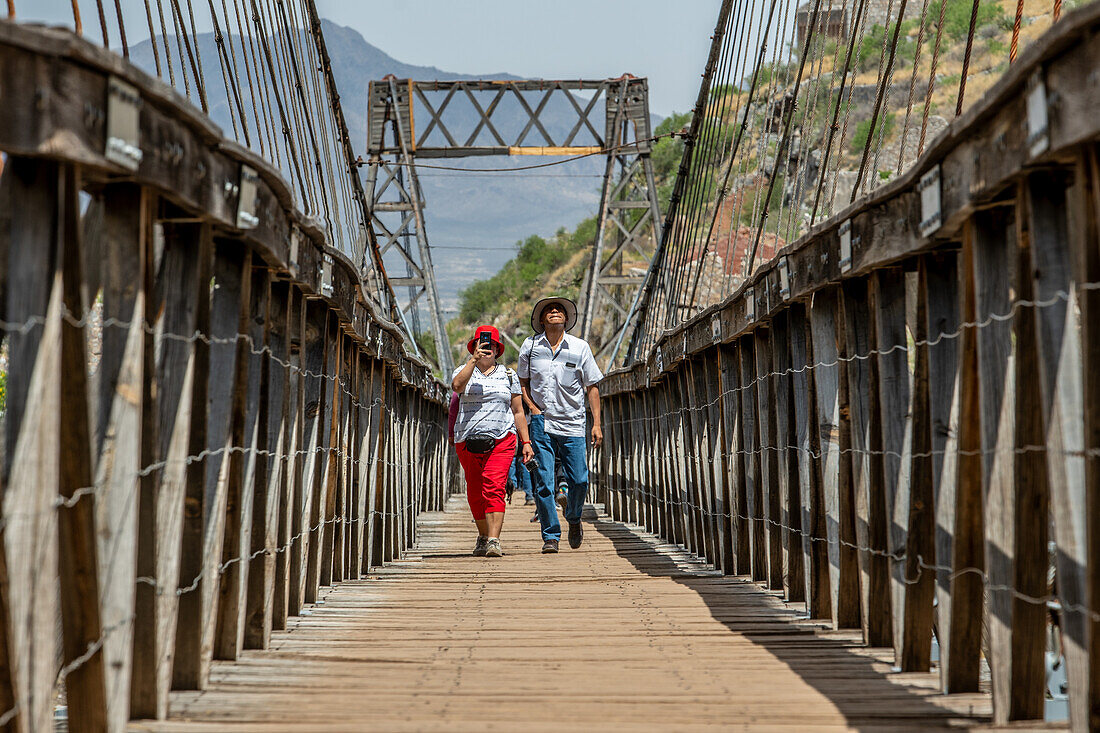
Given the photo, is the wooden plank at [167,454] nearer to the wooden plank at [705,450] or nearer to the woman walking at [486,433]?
the wooden plank at [705,450]

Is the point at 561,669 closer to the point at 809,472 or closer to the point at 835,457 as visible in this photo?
the point at 835,457

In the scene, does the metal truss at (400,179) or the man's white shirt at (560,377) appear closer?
the man's white shirt at (560,377)

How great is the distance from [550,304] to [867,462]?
11.7ft

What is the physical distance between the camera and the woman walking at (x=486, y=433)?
6.23 metres

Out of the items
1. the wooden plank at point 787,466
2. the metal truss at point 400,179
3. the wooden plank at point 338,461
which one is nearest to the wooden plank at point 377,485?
the wooden plank at point 338,461

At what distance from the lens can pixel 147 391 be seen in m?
2.33

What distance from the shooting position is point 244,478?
317 centimetres

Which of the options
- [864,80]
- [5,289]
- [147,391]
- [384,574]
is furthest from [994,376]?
[864,80]

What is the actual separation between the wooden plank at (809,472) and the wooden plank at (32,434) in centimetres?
242

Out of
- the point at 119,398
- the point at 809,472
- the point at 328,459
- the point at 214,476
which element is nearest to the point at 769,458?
the point at 809,472

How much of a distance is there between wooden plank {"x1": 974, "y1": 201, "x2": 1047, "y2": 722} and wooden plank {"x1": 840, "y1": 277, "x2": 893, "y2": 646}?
750mm

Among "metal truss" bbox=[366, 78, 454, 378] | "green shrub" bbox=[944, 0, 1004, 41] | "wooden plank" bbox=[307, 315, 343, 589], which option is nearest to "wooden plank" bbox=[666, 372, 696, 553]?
"wooden plank" bbox=[307, 315, 343, 589]

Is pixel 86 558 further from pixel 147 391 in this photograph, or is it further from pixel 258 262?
pixel 258 262

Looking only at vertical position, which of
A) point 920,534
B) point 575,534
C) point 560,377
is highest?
point 560,377
